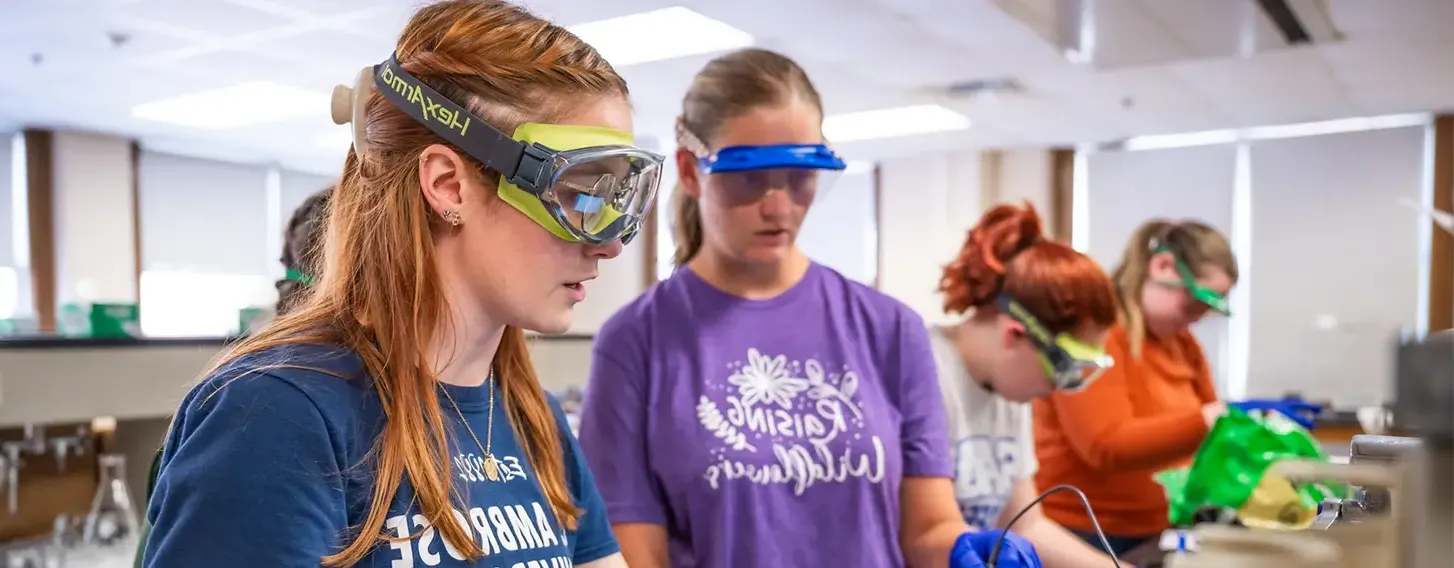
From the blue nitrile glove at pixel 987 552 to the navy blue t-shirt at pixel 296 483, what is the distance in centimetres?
59

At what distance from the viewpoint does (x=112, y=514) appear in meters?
2.67

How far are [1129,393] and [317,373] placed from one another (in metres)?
2.22

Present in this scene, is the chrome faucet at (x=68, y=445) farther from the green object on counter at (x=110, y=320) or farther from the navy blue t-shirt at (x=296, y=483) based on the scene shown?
the navy blue t-shirt at (x=296, y=483)

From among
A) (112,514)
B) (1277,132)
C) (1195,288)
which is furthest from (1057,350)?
(1277,132)

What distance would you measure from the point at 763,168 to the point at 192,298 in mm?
8548

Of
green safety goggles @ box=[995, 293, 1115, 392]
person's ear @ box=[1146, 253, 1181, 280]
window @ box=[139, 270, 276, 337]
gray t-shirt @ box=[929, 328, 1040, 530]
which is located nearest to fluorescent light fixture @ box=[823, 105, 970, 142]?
person's ear @ box=[1146, 253, 1181, 280]

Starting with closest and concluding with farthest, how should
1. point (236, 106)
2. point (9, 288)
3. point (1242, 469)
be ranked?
1. point (1242, 469)
2. point (236, 106)
3. point (9, 288)

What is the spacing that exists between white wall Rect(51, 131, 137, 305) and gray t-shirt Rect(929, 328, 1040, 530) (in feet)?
24.8

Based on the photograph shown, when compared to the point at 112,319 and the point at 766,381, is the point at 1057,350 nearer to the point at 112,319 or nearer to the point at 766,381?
the point at 766,381

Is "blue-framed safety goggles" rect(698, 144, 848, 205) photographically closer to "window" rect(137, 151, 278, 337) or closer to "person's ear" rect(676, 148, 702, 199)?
"person's ear" rect(676, 148, 702, 199)

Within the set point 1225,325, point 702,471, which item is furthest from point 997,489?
point 1225,325

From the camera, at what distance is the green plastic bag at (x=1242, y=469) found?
84.6 inches

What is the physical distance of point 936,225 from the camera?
353 inches

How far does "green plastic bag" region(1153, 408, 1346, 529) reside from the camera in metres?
2.15
